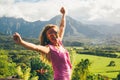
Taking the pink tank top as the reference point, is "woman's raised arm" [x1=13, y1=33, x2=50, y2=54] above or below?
above

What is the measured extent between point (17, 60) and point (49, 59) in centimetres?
12829

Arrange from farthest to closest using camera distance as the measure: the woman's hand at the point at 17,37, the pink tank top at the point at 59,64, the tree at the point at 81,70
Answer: the tree at the point at 81,70 → the pink tank top at the point at 59,64 → the woman's hand at the point at 17,37

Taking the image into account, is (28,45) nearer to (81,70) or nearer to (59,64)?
(59,64)

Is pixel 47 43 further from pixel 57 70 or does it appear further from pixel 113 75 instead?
pixel 113 75

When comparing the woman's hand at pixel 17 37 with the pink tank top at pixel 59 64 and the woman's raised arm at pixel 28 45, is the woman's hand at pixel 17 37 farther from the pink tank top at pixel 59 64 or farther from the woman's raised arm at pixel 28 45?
the pink tank top at pixel 59 64

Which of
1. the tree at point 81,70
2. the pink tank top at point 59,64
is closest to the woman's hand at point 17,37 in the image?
the pink tank top at point 59,64

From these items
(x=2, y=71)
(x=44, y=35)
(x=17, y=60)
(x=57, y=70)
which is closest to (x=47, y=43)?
(x=44, y=35)

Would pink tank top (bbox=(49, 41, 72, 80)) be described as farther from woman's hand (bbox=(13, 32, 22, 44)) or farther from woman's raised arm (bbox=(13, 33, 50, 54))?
woman's hand (bbox=(13, 32, 22, 44))

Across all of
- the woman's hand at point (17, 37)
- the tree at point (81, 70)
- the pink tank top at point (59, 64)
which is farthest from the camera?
the tree at point (81, 70)

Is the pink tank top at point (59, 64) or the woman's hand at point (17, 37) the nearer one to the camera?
the woman's hand at point (17, 37)

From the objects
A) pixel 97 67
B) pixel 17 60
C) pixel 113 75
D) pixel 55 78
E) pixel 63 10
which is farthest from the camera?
pixel 17 60

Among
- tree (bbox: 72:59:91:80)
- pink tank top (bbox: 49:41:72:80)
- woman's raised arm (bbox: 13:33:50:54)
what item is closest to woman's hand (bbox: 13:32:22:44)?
woman's raised arm (bbox: 13:33:50:54)

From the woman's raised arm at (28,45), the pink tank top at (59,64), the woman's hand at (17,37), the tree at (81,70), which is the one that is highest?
the woman's hand at (17,37)

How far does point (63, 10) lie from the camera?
587 centimetres
